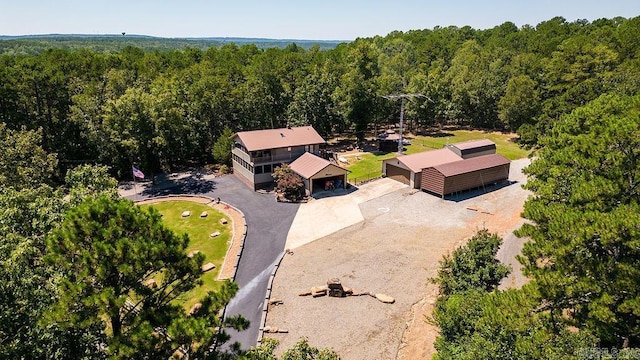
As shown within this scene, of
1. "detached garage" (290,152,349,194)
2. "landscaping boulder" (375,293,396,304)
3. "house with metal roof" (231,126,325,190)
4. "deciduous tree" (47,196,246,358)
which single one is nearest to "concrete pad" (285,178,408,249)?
"detached garage" (290,152,349,194)

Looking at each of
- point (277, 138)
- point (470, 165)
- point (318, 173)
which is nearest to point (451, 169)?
point (470, 165)

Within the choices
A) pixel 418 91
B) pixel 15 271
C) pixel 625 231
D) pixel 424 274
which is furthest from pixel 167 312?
pixel 418 91

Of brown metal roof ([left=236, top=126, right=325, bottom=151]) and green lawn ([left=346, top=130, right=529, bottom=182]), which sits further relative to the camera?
green lawn ([left=346, top=130, right=529, bottom=182])

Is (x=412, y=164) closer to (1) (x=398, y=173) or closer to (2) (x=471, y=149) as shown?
(1) (x=398, y=173)

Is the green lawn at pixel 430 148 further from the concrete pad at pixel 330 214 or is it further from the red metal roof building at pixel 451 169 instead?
the concrete pad at pixel 330 214

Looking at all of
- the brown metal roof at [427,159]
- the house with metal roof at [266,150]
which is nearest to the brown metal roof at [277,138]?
the house with metal roof at [266,150]

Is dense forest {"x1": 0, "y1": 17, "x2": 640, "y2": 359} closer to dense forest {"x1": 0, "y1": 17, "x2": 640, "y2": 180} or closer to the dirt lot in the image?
dense forest {"x1": 0, "y1": 17, "x2": 640, "y2": 180}
